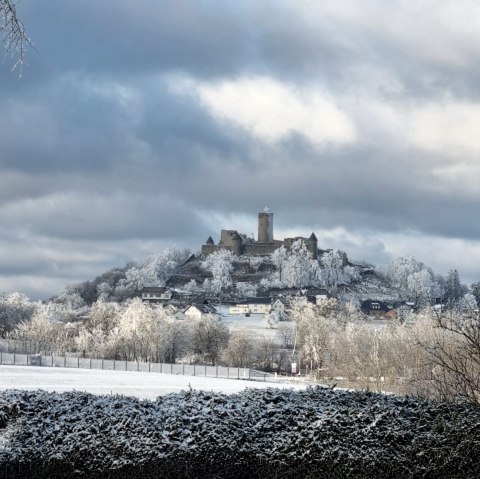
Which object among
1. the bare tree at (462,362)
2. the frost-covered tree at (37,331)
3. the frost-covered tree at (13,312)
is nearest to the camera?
the bare tree at (462,362)

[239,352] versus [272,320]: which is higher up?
[272,320]

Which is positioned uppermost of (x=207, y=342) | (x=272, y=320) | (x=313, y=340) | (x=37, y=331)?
(x=272, y=320)

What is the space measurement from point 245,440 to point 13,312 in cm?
14072

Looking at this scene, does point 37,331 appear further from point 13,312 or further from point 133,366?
point 133,366

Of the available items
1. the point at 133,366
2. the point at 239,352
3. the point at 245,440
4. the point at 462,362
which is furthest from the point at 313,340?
the point at 245,440

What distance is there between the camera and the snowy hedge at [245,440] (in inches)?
464

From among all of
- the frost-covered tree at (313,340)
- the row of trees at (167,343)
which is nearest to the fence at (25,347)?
the row of trees at (167,343)

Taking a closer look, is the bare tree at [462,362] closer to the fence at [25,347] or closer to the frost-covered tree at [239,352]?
the fence at [25,347]

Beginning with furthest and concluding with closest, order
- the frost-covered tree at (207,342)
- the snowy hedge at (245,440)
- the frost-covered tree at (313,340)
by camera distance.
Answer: the frost-covered tree at (207,342) < the frost-covered tree at (313,340) < the snowy hedge at (245,440)

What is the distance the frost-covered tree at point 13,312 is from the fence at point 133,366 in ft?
183

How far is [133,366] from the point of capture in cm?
8994

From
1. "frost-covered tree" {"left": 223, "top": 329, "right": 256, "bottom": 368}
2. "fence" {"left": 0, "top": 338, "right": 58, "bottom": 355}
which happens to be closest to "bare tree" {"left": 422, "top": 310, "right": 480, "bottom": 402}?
"fence" {"left": 0, "top": 338, "right": 58, "bottom": 355}

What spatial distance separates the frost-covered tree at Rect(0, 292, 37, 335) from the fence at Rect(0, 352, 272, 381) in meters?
55.8

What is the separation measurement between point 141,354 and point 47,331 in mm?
24646
